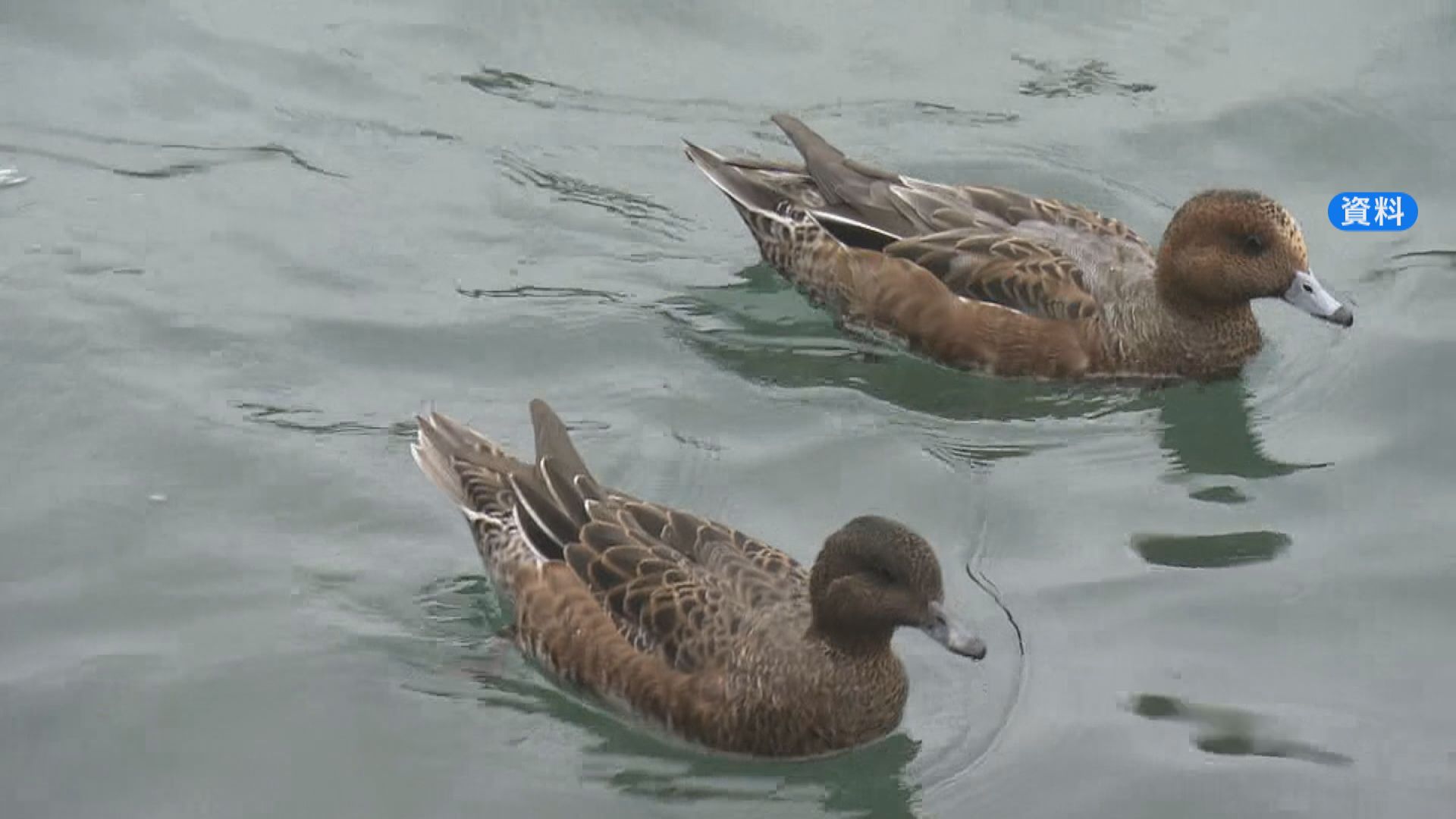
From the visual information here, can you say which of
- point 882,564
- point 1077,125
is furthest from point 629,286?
point 882,564

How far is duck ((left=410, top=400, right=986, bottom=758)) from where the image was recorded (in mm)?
7488

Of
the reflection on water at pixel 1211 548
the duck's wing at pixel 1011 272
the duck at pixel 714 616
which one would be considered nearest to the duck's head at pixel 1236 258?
the duck's wing at pixel 1011 272

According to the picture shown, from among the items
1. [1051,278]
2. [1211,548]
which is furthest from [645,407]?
[1211,548]

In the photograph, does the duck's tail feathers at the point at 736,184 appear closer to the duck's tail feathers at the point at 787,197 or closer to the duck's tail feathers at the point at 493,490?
the duck's tail feathers at the point at 787,197

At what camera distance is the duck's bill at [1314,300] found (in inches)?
389

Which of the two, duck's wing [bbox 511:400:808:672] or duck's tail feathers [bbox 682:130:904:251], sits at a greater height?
duck's tail feathers [bbox 682:130:904:251]

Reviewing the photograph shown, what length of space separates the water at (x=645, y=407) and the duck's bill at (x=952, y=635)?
0.51 meters

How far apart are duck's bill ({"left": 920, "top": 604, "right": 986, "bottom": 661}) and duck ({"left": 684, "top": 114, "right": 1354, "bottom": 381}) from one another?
9.71ft

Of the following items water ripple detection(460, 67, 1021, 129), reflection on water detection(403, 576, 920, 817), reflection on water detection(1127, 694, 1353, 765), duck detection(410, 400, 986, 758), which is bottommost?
reflection on water detection(403, 576, 920, 817)

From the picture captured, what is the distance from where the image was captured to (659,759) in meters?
7.78

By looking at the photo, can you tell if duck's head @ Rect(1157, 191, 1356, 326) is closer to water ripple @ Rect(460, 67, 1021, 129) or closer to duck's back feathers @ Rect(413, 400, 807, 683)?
water ripple @ Rect(460, 67, 1021, 129)

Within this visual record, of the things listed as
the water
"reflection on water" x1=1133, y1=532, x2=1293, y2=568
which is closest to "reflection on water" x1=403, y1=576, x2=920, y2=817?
the water

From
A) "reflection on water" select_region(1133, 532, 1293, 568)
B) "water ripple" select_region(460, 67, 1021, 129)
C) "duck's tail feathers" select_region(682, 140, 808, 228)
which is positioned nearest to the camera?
"reflection on water" select_region(1133, 532, 1293, 568)

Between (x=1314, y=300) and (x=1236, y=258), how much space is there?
38cm
